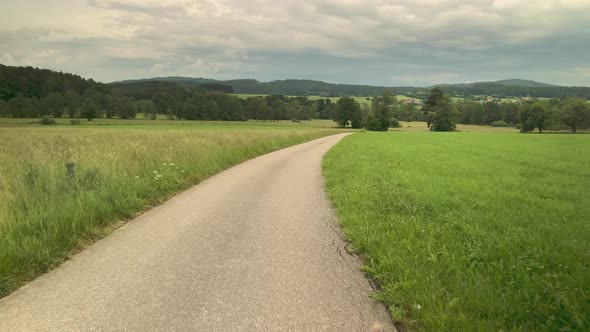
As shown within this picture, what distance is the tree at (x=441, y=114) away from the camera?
98.9 meters

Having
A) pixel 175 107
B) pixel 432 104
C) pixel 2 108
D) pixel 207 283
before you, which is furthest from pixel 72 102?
pixel 432 104

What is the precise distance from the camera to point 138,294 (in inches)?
178

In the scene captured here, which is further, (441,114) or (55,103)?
(441,114)

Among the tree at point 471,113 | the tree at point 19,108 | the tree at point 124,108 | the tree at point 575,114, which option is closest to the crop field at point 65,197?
the tree at point 19,108

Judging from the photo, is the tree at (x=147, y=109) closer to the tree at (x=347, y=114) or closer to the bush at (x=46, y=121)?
the bush at (x=46, y=121)

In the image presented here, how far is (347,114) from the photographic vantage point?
112 metres

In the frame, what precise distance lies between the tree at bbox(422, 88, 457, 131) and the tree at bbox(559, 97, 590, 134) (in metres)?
24.7

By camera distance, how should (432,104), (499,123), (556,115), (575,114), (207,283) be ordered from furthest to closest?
(499,123) < (432,104) < (556,115) < (575,114) < (207,283)

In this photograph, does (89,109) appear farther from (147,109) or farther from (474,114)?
(474,114)

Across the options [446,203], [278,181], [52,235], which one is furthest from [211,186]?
[446,203]

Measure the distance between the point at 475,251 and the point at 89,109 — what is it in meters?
85.6

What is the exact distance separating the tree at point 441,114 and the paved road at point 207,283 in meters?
100

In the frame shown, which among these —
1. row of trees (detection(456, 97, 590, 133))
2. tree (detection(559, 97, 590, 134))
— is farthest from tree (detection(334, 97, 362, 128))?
tree (detection(559, 97, 590, 134))

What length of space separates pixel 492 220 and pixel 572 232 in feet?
4.56
